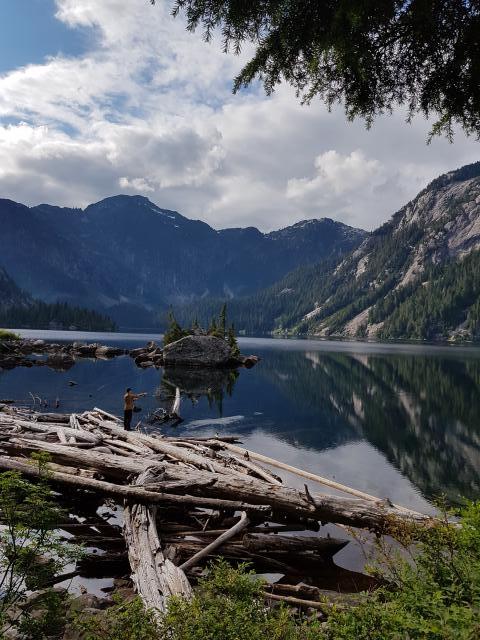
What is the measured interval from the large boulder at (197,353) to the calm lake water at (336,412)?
853 centimetres

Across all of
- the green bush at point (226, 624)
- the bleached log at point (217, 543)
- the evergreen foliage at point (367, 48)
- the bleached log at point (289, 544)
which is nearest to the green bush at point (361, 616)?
the green bush at point (226, 624)

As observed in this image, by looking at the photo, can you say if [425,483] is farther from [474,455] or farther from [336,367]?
[336,367]

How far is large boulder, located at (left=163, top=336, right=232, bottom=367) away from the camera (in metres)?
82.2

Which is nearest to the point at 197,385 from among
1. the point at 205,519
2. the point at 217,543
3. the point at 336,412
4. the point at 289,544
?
the point at 336,412

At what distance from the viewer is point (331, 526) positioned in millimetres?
15953

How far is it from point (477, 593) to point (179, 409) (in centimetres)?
3431

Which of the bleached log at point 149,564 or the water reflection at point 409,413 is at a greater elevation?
the bleached log at point 149,564

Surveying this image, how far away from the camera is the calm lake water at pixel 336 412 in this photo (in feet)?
80.6

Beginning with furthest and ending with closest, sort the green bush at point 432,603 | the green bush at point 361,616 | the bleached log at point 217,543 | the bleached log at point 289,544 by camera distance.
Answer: the bleached log at point 289,544, the bleached log at point 217,543, the green bush at point 361,616, the green bush at point 432,603

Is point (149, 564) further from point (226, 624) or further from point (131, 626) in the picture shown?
point (226, 624)

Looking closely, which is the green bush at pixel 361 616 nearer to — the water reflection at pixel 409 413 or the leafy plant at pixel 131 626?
the leafy plant at pixel 131 626

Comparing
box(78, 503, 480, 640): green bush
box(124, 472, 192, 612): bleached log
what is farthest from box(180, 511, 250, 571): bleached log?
box(78, 503, 480, 640): green bush

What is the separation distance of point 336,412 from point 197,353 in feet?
144

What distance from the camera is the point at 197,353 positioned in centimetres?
8250
